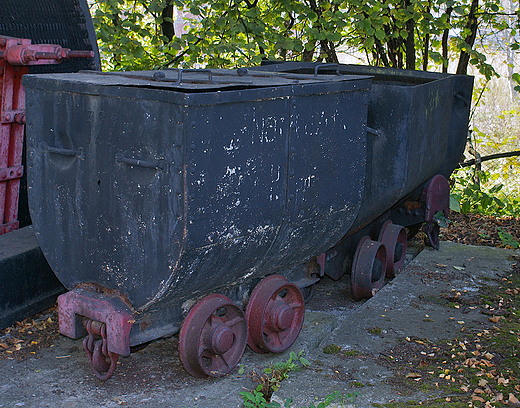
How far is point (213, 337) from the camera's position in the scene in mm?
3227

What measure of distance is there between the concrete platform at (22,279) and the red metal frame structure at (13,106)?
23 centimetres

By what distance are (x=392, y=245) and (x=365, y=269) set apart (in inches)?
18.7

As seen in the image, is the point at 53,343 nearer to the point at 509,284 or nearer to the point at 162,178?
the point at 162,178

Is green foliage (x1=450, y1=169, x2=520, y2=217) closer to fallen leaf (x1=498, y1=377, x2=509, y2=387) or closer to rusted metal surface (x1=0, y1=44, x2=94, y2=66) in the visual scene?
fallen leaf (x1=498, y1=377, x2=509, y2=387)

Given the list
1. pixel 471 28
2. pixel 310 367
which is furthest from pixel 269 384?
pixel 471 28

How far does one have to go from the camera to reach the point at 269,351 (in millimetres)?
3586

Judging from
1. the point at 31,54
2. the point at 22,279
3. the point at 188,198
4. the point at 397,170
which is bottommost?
the point at 22,279

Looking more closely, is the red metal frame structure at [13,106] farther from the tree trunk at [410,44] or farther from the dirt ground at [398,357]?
the tree trunk at [410,44]

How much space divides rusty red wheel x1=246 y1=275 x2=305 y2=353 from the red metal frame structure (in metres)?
1.91

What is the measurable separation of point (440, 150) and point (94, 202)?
331 centimetres

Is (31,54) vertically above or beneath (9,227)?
above

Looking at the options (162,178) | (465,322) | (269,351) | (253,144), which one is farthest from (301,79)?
(465,322)

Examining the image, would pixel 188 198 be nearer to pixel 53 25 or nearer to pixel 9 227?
pixel 9 227

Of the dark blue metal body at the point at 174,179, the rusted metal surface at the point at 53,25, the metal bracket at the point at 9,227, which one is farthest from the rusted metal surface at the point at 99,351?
the rusted metal surface at the point at 53,25
